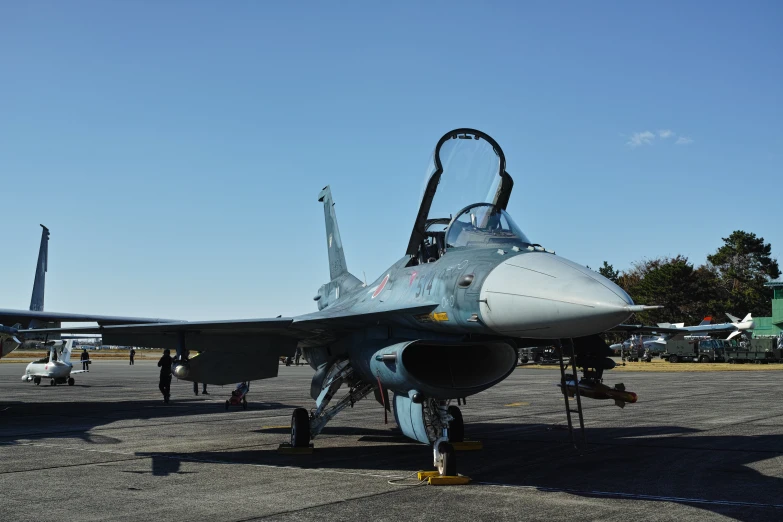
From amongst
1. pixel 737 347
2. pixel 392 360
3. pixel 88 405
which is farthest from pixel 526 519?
pixel 737 347

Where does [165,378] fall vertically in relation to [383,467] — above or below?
above

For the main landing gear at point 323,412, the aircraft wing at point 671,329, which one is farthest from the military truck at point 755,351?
the main landing gear at point 323,412

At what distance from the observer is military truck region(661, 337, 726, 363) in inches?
2076

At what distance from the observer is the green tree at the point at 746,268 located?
275ft

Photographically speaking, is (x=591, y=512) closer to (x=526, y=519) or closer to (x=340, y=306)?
(x=526, y=519)

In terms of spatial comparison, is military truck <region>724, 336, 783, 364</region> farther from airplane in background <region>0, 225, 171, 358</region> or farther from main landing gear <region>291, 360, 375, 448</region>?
main landing gear <region>291, 360, 375, 448</region>

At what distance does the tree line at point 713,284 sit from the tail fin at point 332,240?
5789 centimetres

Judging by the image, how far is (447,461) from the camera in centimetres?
832

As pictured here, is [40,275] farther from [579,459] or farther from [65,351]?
[579,459]

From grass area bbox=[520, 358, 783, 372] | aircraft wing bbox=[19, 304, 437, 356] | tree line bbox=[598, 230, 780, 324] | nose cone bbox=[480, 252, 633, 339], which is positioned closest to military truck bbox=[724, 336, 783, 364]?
grass area bbox=[520, 358, 783, 372]

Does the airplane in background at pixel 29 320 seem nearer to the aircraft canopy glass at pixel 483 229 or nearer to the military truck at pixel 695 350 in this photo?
the aircraft canopy glass at pixel 483 229

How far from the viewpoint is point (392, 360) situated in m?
8.66

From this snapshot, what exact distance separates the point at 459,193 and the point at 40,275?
70.1 ft

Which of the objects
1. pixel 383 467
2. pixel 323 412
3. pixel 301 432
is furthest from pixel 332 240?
pixel 383 467
